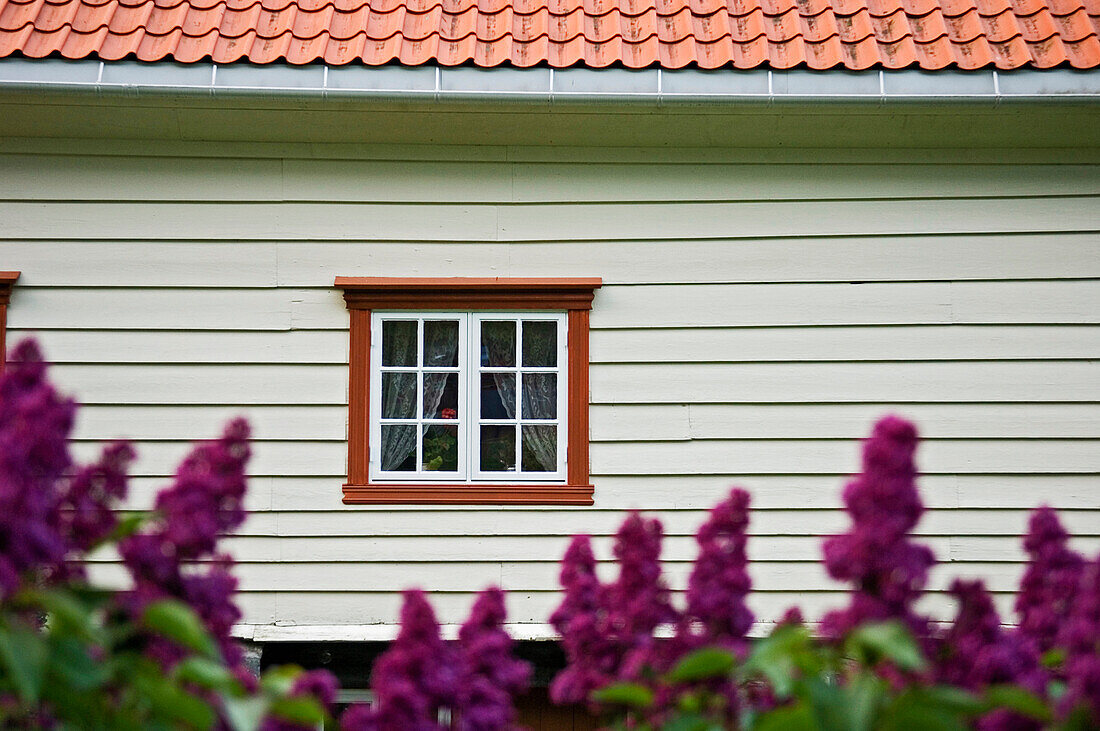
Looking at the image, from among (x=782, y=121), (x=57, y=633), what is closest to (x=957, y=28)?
(x=782, y=121)

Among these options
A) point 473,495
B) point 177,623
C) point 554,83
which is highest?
point 554,83

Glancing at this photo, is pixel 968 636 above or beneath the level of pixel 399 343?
beneath

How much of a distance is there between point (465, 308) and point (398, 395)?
2.01 feet

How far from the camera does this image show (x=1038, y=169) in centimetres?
584

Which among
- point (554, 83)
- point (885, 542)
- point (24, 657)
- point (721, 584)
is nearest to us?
point (24, 657)

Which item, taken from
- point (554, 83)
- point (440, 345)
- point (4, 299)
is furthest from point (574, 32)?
point (4, 299)

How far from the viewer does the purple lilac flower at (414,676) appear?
1.79 meters

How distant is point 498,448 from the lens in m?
5.81

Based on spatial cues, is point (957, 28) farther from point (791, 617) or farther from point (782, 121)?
point (791, 617)

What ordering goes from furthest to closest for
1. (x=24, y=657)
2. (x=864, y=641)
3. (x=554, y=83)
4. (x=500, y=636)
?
1. (x=554, y=83)
2. (x=500, y=636)
3. (x=864, y=641)
4. (x=24, y=657)

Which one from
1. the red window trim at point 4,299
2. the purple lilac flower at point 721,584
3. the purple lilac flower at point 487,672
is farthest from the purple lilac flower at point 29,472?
the red window trim at point 4,299

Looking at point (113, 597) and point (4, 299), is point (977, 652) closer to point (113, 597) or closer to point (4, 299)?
point (113, 597)

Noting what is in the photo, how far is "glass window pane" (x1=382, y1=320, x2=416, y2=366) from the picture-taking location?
19.2 feet

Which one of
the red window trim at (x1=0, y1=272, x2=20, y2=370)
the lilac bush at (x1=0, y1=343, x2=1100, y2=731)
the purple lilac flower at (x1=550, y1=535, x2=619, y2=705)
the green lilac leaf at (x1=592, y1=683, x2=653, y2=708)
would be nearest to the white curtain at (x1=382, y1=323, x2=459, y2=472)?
the red window trim at (x1=0, y1=272, x2=20, y2=370)
